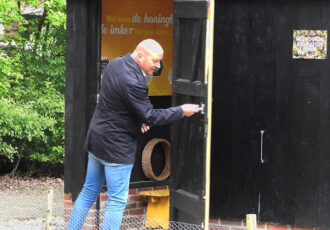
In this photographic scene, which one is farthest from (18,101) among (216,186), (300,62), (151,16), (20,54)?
(300,62)

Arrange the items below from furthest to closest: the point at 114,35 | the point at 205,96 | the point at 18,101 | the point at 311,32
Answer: the point at 18,101, the point at 114,35, the point at 311,32, the point at 205,96

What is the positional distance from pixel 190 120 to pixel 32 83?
5.86 meters

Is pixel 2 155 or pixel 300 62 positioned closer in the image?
pixel 300 62

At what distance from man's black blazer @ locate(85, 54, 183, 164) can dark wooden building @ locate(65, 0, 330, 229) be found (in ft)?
1.74

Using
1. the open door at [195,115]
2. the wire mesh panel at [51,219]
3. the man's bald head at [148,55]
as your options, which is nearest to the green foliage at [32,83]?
the wire mesh panel at [51,219]

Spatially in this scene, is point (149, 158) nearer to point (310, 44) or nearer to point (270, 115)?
point (270, 115)

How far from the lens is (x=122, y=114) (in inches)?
241

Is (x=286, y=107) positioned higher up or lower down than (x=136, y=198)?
higher up

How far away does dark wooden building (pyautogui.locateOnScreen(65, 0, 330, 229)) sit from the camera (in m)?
6.96

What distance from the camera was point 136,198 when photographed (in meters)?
8.21

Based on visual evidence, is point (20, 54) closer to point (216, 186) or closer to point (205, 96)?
point (216, 186)

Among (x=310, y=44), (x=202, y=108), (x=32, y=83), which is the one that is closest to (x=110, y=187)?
(x=202, y=108)

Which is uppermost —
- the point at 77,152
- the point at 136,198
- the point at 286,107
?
the point at 286,107

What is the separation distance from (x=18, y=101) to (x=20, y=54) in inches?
36.4
